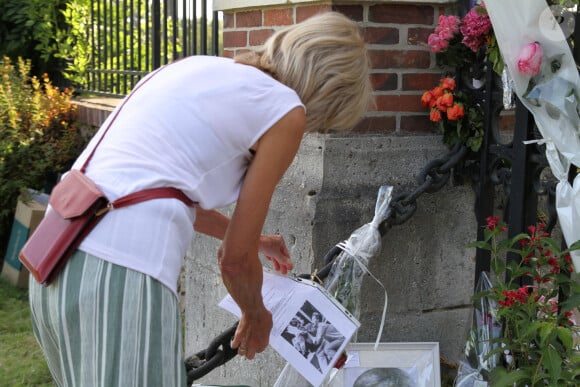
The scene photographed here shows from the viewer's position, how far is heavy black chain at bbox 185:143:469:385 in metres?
2.70

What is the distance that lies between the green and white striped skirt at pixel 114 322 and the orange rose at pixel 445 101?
58.6 inches

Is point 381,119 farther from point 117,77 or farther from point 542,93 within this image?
point 117,77

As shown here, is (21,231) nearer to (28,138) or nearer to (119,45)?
(28,138)

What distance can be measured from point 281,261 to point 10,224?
15.3ft

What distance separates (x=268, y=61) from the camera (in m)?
2.09

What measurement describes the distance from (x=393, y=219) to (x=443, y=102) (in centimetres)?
47

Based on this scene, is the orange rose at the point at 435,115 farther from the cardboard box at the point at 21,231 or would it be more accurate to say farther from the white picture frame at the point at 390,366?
the cardboard box at the point at 21,231

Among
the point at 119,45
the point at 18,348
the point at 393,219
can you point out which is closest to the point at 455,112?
the point at 393,219

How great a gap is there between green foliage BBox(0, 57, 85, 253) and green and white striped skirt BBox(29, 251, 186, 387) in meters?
4.82

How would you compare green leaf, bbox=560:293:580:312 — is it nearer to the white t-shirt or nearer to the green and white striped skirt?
the white t-shirt

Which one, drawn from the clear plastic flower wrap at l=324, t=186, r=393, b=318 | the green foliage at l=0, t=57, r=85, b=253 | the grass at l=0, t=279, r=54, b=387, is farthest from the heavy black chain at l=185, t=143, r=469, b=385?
the green foliage at l=0, t=57, r=85, b=253

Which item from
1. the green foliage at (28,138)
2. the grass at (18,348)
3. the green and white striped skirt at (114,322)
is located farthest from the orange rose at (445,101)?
the green foliage at (28,138)

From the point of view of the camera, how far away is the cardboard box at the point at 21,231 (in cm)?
623

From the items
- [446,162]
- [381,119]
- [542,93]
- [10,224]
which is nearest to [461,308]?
[446,162]
